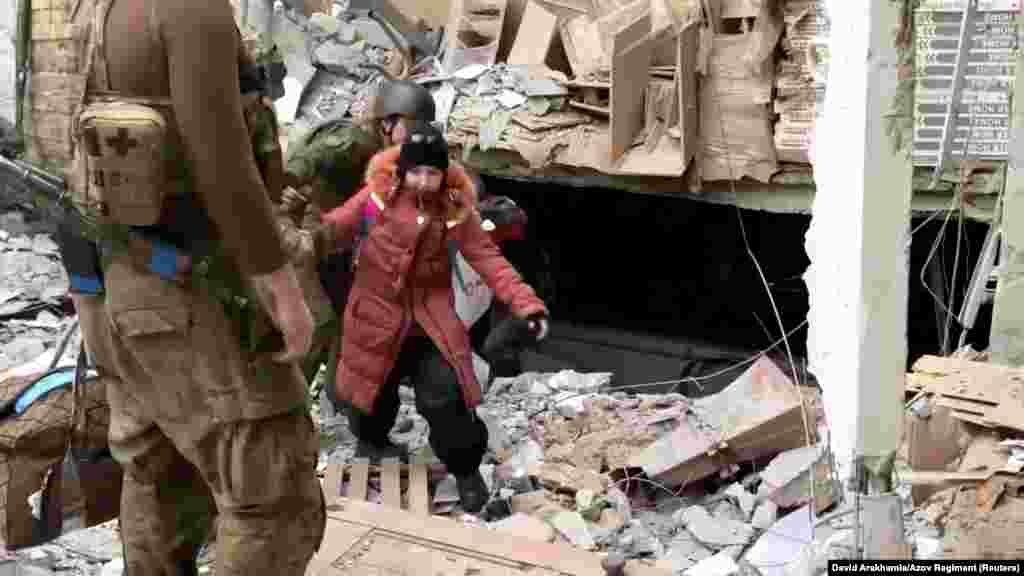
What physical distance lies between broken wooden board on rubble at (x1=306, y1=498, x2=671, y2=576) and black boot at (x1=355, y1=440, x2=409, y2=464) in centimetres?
91

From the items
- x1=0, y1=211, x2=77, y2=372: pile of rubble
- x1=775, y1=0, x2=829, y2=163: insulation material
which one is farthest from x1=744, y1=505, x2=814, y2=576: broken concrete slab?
x1=0, y1=211, x2=77, y2=372: pile of rubble

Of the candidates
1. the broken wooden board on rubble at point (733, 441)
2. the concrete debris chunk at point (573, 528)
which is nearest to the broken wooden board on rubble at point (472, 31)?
the broken wooden board on rubble at point (733, 441)

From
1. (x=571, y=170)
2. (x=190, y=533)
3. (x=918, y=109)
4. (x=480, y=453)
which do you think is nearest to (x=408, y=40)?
(x=571, y=170)

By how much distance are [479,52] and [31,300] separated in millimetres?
3430

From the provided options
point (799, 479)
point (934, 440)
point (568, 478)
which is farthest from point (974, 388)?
point (568, 478)

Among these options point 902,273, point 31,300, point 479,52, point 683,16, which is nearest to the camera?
point 902,273

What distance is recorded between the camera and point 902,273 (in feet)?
10.9

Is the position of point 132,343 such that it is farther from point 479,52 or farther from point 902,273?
point 479,52

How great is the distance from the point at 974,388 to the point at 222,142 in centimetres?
306

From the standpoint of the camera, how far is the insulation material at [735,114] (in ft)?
23.8

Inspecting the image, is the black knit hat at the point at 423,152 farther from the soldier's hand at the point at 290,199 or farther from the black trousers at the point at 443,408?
the soldier's hand at the point at 290,199

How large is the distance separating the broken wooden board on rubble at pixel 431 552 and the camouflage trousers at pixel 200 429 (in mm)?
1003

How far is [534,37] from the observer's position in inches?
344

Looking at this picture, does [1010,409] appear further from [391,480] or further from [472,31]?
[472,31]
